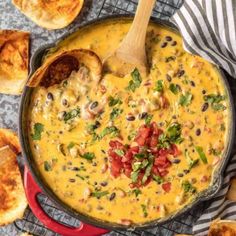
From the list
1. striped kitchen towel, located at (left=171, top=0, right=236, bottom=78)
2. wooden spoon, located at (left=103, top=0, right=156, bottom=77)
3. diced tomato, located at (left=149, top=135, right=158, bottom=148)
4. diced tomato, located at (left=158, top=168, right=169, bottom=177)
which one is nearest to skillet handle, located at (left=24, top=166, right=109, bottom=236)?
diced tomato, located at (left=158, top=168, right=169, bottom=177)

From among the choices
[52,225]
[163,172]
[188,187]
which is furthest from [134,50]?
[52,225]

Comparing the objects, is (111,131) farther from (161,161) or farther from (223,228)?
(223,228)

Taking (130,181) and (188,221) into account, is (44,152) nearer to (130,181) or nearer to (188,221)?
(130,181)

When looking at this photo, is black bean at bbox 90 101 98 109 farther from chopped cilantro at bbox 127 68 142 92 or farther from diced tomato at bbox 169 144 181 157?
diced tomato at bbox 169 144 181 157

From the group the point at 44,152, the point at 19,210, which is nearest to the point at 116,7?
the point at 44,152

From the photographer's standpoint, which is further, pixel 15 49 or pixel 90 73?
pixel 15 49

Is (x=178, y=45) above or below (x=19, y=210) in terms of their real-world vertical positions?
above

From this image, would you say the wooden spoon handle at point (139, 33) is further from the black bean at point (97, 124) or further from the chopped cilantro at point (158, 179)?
the chopped cilantro at point (158, 179)

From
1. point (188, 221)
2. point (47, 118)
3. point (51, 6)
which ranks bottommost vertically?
point (188, 221)
